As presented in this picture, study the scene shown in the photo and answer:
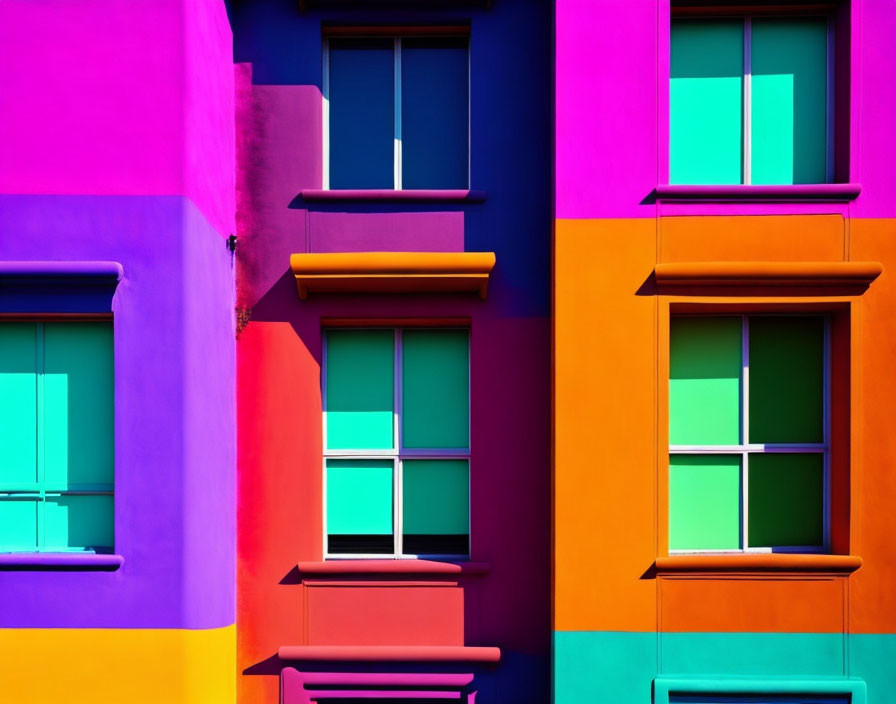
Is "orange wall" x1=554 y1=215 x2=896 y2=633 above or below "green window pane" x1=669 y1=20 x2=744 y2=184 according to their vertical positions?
below

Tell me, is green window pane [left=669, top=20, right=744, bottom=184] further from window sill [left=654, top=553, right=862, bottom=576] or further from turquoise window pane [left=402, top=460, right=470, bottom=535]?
turquoise window pane [left=402, top=460, right=470, bottom=535]

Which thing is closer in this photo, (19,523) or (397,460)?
(19,523)

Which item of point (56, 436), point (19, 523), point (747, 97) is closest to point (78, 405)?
point (56, 436)

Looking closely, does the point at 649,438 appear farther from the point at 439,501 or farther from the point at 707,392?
the point at 439,501

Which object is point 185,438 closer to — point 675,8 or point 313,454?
point 313,454

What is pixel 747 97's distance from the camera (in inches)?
227

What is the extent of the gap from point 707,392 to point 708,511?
3.58ft

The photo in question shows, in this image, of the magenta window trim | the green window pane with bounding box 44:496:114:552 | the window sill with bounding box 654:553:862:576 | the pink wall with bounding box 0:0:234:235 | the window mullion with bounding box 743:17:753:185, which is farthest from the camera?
the window mullion with bounding box 743:17:753:185

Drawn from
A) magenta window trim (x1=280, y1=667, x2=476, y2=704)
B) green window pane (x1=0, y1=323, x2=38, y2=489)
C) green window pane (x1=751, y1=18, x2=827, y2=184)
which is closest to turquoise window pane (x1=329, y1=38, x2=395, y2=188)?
green window pane (x1=0, y1=323, x2=38, y2=489)

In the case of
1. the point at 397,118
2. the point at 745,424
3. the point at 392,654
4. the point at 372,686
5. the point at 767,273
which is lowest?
the point at 372,686

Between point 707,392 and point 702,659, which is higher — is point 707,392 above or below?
above

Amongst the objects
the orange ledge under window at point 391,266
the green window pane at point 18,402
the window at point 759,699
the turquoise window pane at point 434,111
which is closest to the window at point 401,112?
the turquoise window pane at point 434,111

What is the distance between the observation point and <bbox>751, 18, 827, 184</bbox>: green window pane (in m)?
5.81

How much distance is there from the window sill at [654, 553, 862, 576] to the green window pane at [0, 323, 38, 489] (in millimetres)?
5388
